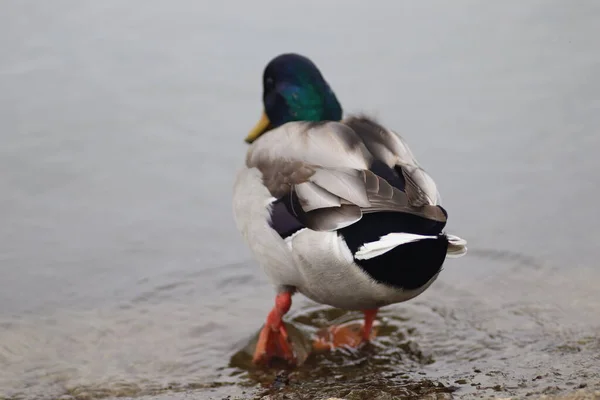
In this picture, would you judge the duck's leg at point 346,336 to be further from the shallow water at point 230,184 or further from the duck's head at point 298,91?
the duck's head at point 298,91

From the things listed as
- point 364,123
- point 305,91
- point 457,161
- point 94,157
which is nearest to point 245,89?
point 94,157

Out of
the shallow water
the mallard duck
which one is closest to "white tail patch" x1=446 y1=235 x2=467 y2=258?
the mallard duck

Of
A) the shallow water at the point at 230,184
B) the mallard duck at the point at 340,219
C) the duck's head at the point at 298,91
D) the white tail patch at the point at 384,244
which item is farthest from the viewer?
the duck's head at the point at 298,91

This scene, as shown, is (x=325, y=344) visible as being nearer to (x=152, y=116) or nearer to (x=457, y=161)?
(x=457, y=161)

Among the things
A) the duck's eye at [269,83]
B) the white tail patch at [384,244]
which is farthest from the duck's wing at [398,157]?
the duck's eye at [269,83]

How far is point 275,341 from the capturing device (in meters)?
4.86

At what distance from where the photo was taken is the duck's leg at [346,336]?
4961mm

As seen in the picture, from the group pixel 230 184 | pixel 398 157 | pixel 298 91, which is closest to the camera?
pixel 398 157

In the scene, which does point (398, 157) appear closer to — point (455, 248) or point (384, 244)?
point (455, 248)

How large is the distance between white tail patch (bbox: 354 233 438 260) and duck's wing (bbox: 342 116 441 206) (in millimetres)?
179

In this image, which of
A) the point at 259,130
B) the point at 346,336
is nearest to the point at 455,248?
the point at 346,336

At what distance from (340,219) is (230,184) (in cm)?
311

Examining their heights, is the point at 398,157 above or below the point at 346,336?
above

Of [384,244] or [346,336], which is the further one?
[346,336]
